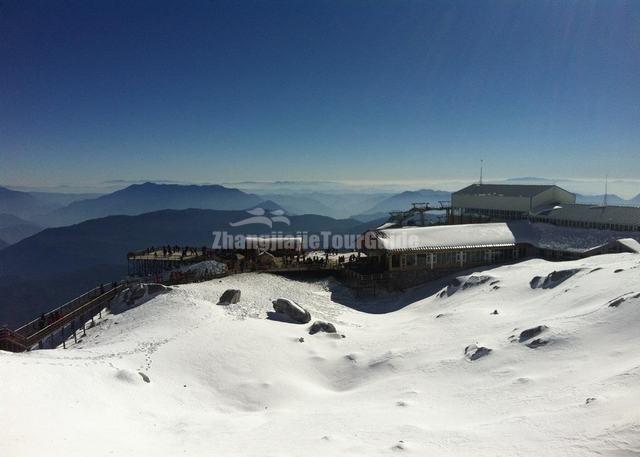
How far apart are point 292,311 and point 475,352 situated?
12.5m

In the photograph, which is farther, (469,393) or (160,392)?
(160,392)

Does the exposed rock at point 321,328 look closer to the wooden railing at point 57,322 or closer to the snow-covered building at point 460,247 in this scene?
the snow-covered building at point 460,247

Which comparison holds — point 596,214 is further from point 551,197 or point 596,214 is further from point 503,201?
point 503,201

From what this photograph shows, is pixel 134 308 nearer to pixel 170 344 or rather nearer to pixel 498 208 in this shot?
pixel 170 344

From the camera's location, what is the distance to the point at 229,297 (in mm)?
30562

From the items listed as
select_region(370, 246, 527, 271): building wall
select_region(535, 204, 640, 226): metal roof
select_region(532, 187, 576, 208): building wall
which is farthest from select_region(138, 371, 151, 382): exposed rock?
select_region(532, 187, 576, 208): building wall

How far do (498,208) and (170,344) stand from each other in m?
44.8

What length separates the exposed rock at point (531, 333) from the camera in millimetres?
19641

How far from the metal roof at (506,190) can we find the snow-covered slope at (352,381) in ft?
76.1

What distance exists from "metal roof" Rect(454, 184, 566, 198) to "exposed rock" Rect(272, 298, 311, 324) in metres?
35.7

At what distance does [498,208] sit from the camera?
180ft

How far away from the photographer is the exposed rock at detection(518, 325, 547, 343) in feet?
64.4

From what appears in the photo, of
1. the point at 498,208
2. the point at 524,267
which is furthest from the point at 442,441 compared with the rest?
the point at 498,208

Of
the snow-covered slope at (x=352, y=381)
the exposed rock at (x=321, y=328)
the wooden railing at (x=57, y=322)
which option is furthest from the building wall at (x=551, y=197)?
the wooden railing at (x=57, y=322)
